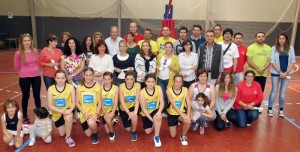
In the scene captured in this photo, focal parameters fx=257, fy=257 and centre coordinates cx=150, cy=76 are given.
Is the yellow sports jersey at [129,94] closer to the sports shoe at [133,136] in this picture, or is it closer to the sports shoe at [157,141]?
the sports shoe at [133,136]

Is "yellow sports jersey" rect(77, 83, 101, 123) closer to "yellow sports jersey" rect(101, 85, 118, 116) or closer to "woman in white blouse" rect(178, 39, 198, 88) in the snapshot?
"yellow sports jersey" rect(101, 85, 118, 116)

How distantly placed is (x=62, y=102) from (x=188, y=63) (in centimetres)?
237

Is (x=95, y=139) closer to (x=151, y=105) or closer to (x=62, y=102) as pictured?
(x=62, y=102)

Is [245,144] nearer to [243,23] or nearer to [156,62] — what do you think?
[156,62]

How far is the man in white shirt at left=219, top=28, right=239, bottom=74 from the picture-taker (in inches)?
199

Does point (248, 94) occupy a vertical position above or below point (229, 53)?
below

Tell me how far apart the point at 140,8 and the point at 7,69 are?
7885 mm

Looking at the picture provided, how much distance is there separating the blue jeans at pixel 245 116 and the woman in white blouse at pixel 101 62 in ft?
8.42

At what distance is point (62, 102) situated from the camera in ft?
13.7

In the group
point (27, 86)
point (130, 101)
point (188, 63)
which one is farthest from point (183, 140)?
point (27, 86)

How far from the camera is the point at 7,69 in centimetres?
1025

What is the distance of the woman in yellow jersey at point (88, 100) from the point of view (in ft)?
13.6

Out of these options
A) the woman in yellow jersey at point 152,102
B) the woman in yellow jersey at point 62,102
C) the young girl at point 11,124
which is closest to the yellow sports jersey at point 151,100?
the woman in yellow jersey at point 152,102

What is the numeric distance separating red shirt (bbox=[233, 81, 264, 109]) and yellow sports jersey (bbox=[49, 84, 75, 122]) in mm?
3065
